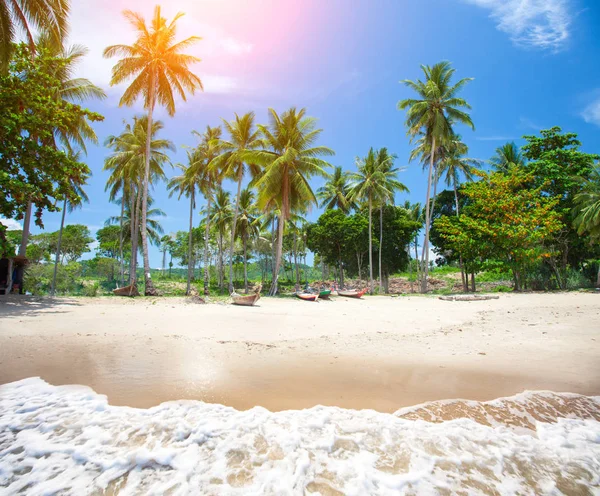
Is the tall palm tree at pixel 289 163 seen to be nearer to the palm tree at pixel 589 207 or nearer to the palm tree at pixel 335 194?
the palm tree at pixel 335 194

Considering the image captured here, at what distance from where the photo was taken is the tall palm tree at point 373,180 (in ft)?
86.6

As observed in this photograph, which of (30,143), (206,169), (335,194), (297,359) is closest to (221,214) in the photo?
(206,169)

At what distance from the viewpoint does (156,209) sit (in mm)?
31797

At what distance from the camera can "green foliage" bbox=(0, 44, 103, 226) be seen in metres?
10.5

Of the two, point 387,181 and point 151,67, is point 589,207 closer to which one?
point 387,181

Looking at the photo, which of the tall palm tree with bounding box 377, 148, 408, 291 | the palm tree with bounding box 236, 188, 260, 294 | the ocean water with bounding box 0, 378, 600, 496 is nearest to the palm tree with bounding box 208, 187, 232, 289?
the palm tree with bounding box 236, 188, 260, 294

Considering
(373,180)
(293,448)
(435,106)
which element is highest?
(435,106)

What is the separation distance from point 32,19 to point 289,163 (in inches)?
508

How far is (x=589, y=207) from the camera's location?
19.0 m

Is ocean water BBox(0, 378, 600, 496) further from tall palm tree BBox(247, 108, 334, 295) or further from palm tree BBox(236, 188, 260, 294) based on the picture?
palm tree BBox(236, 188, 260, 294)

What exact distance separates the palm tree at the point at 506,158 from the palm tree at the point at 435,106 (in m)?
6.35

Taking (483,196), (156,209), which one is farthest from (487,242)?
(156,209)

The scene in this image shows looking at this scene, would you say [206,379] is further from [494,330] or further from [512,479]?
[494,330]

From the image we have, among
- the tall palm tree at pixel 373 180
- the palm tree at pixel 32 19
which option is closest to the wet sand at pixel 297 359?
the palm tree at pixel 32 19
